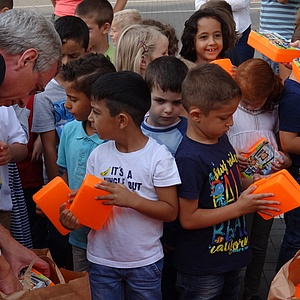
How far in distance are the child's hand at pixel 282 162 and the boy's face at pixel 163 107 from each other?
0.63 m

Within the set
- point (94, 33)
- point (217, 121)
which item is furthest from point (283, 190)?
point (94, 33)

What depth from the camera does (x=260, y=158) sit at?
3449mm

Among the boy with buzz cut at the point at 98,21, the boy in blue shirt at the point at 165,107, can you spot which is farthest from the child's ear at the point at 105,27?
the boy in blue shirt at the point at 165,107

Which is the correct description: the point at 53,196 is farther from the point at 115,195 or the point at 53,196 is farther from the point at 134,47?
the point at 134,47

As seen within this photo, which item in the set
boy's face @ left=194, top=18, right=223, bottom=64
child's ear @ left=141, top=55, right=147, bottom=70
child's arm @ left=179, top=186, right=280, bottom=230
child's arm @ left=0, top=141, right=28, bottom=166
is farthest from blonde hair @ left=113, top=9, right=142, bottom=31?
child's arm @ left=179, top=186, right=280, bottom=230

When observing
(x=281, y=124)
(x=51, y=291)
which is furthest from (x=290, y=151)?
(x=51, y=291)

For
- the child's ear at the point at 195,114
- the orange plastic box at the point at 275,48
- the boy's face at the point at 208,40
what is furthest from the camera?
the boy's face at the point at 208,40

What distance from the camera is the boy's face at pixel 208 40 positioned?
441 cm

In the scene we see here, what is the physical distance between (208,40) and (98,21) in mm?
1178

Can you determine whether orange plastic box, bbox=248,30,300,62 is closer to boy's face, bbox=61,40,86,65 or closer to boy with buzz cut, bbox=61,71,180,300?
boy with buzz cut, bbox=61,71,180,300

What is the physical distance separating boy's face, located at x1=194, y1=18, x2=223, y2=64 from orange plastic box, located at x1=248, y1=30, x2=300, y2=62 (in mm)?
364

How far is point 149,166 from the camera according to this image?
2.93 meters

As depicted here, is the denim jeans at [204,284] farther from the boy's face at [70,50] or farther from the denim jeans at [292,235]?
the boy's face at [70,50]

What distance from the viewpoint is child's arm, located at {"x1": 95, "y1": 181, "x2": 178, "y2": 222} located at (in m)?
2.83
